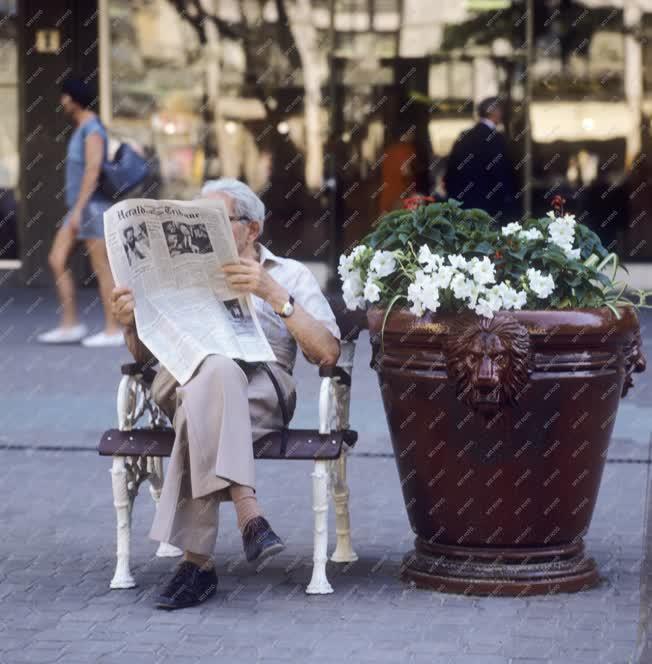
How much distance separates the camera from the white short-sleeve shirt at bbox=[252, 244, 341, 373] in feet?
19.3

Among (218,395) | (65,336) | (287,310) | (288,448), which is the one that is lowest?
(65,336)

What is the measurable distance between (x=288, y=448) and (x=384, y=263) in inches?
26.4

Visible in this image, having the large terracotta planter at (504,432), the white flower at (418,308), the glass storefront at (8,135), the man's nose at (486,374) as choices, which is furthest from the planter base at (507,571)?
the glass storefront at (8,135)

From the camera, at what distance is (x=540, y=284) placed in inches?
211

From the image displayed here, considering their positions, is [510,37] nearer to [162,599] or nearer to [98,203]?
[98,203]

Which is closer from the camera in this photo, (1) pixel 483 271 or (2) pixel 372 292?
(1) pixel 483 271

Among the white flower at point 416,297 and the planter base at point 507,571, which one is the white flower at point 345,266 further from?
the planter base at point 507,571

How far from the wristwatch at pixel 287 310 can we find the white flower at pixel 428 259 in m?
0.51

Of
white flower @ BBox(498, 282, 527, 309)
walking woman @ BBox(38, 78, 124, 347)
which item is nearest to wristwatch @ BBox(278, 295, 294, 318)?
white flower @ BBox(498, 282, 527, 309)

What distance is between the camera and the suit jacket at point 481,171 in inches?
524

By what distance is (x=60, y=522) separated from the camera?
6809mm

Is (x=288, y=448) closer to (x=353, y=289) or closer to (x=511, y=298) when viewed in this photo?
(x=353, y=289)

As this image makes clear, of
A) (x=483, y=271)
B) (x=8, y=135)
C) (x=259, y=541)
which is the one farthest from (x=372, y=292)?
A: (x=8, y=135)

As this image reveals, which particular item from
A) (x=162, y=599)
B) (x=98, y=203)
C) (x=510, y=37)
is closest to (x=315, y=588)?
(x=162, y=599)
